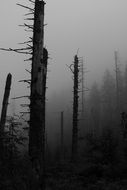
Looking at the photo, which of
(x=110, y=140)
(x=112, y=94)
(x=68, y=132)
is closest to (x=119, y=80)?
(x=112, y=94)

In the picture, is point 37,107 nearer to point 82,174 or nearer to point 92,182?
point 92,182

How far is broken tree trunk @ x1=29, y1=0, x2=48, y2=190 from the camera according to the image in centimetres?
901

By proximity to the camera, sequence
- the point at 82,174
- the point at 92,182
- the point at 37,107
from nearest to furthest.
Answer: the point at 37,107
the point at 92,182
the point at 82,174

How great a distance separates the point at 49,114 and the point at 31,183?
251 feet

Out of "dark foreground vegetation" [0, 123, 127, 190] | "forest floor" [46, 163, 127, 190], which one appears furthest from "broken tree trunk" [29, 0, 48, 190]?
"forest floor" [46, 163, 127, 190]

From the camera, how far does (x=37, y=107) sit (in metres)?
9.59

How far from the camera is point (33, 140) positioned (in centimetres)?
927

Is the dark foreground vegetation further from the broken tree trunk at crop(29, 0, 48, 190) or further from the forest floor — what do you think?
the broken tree trunk at crop(29, 0, 48, 190)

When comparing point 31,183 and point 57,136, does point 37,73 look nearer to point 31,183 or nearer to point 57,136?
point 31,183

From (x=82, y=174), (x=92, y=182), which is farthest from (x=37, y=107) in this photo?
(x=82, y=174)

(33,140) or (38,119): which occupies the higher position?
(38,119)

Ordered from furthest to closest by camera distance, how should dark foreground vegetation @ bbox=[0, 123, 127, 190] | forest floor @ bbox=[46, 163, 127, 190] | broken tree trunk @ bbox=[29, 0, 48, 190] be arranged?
forest floor @ bbox=[46, 163, 127, 190] → broken tree trunk @ bbox=[29, 0, 48, 190] → dark foreground vegetation @ bbox=[0, 123, 127, 190]

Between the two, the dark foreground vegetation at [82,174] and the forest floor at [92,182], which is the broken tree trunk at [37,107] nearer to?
the dark foreground vegetation at [82,174]

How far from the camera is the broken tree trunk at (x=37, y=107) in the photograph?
29.6 feet
